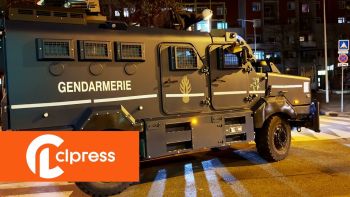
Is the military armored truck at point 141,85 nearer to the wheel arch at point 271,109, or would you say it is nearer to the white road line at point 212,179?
the wheel arch at point 271,109

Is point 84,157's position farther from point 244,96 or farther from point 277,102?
point 277,102

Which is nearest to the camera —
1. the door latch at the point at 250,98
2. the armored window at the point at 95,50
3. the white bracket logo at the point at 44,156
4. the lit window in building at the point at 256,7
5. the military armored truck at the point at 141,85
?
the white bracket logo at the point at 44,156

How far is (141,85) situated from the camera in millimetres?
7520

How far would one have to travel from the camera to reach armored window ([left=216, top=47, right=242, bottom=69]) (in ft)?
28.1

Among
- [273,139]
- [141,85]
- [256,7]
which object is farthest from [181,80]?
[256,7]

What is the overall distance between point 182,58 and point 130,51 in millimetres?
1048

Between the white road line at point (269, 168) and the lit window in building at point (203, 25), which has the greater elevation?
the lit window in building at point (203, 25)

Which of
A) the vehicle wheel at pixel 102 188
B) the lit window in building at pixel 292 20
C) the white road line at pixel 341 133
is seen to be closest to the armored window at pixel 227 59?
the vehicle wheel at pixel 102 188

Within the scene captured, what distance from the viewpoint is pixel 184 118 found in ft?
26.0

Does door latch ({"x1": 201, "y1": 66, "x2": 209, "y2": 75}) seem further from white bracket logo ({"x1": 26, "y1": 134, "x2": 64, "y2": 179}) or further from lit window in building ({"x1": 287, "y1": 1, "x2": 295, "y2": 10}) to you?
lit window in building ({"x1": 287, "y1": 1, "x2": 295, "y2": 10})

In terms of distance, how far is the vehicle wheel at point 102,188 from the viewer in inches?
266

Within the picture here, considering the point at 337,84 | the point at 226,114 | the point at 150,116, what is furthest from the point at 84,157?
the point at 337,84

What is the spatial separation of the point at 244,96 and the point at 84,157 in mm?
3957

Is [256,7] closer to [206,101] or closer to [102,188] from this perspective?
[206,101]
